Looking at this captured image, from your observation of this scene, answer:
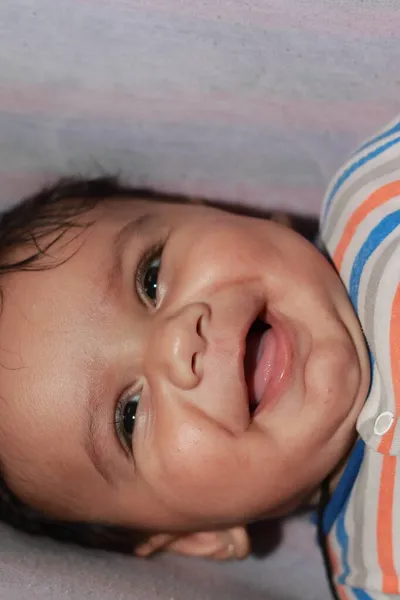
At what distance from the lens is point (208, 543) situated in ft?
3.39

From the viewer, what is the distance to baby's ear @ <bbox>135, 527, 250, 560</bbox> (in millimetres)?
1015

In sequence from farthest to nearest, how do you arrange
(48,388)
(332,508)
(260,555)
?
(260,555) → (332,508) → (48,388)

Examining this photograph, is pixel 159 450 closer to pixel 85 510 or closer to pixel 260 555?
pixel 85 510

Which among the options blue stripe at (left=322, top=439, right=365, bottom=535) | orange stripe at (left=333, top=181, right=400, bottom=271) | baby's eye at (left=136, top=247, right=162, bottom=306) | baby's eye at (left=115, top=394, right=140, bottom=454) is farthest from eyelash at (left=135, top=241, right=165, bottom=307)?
blue stripe at (left=322, top=439, right=365, bottom=535)

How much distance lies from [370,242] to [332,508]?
14.2 inches

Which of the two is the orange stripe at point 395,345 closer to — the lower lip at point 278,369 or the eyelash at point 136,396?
the lower lip at point 278,369

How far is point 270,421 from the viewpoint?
0.87m

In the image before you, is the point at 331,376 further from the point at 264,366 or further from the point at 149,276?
the point at 149,276

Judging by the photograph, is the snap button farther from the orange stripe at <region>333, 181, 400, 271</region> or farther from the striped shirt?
the orange stripe at <region>333, 181, 400, 271</region>

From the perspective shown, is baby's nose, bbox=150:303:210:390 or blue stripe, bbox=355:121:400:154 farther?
blue stripe, bbox=355:121:400:154

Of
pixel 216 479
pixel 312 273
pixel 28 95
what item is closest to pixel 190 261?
pixel 312 273

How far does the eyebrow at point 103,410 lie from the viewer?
87 cm

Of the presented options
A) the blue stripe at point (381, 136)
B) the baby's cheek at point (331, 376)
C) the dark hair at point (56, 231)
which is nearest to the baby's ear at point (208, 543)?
the dark hair at point (56, 231)

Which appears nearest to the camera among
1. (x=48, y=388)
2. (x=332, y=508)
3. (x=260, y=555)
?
(x=48, y=388)
